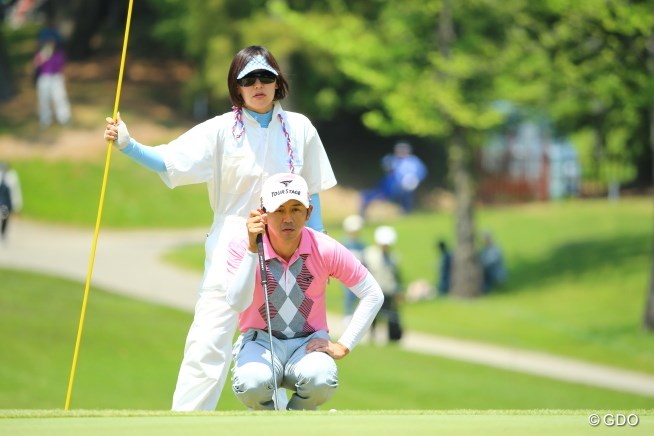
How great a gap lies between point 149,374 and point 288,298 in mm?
9441

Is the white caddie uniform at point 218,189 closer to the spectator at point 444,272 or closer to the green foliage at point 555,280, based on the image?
the green foliage at point 555,280

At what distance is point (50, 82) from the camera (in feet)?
117

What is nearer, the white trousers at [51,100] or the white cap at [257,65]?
the white cap at [257,65]

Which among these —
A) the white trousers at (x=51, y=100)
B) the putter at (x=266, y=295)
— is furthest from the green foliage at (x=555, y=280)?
the putter at (x=266, y=295)

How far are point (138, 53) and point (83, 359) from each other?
2798 cm

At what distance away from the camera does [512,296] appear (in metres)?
26.5

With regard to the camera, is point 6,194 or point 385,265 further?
point 6,194

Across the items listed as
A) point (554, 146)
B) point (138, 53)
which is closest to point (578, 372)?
point (554, 146)

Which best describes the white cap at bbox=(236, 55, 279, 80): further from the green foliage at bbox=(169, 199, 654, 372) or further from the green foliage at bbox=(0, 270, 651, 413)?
the green foliage at bbox=(169, 199, 654, 372)

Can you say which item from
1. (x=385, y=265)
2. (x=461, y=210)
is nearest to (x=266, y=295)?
(x=385, y=265)

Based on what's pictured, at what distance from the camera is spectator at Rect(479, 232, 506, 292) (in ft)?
88.3

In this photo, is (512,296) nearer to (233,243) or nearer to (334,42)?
(334,42)

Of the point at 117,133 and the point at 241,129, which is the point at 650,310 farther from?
the point at 117,133

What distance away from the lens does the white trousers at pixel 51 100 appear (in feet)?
118
